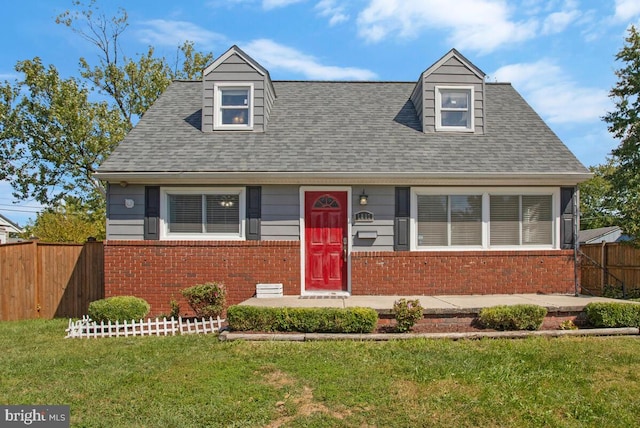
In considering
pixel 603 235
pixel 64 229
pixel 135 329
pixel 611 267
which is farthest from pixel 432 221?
pixel 603 235

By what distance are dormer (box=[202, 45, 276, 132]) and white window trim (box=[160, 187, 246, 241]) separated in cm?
193

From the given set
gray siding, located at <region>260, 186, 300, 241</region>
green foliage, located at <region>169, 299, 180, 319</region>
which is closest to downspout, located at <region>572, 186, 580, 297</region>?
gray siding, located at <region>260, 186, 300, 241</region>

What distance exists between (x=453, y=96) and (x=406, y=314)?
6.45m

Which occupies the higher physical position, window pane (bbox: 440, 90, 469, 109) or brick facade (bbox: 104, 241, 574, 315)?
window pane (bbox: 440, 90, 469, 109)

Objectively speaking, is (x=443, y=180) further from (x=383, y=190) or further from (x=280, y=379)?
(x=280, y=379)

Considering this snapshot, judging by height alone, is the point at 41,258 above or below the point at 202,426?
above

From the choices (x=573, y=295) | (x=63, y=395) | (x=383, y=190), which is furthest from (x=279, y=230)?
(x=573, y=295)

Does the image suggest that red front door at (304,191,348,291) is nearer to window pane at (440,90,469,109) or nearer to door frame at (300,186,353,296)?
door frame at (300,186,353,296)

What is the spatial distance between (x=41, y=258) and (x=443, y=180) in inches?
382

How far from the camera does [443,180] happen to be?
8961mm

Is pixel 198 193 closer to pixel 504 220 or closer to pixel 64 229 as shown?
pixel 504 220

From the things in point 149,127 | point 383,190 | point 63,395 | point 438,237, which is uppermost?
point 149,127

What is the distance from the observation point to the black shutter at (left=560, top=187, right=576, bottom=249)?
30.2ft

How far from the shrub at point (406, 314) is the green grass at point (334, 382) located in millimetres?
513
